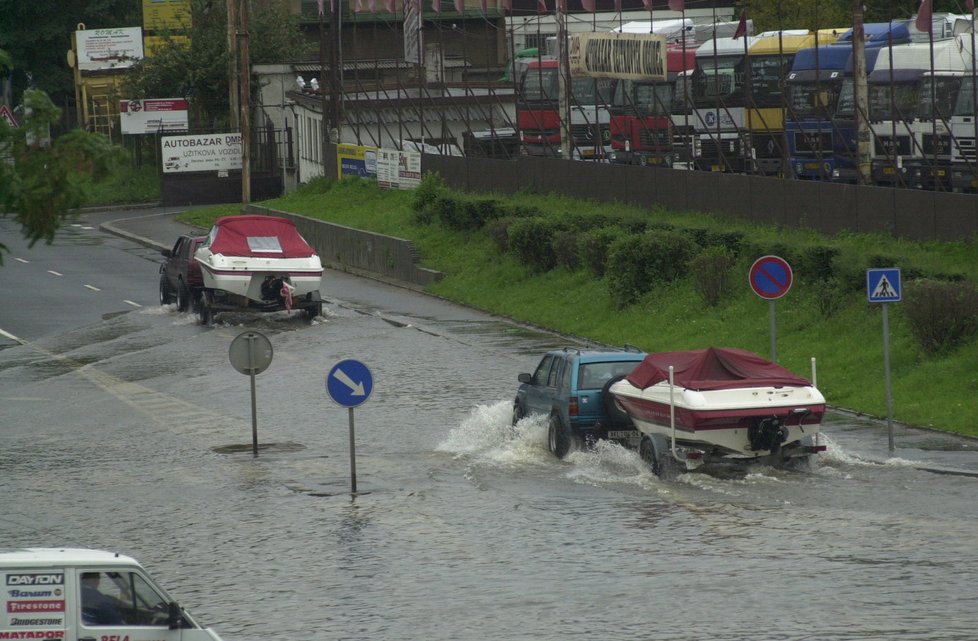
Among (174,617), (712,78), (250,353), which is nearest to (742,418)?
(250,353)

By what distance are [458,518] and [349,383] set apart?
2.55 metres

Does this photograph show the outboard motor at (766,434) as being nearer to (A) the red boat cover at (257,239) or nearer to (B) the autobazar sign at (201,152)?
(A) the red boat cover at (257,239)

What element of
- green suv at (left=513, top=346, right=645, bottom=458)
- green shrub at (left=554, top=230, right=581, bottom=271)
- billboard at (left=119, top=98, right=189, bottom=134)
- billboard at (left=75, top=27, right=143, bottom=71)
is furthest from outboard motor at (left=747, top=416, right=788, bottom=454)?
billboard at (left=75, top=27, right=143, bottom=71)

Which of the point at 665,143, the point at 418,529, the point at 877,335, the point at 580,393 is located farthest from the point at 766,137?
the point at 418,529

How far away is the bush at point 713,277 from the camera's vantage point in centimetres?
3344

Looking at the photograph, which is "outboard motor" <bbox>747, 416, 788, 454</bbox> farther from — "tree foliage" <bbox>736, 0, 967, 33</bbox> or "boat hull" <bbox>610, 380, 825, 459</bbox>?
"tree foliage" <bbox>736, 0, 967, 33</bbox>

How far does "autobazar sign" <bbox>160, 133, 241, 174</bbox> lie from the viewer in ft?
221

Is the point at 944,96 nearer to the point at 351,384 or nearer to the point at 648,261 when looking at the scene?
the point at 648,261

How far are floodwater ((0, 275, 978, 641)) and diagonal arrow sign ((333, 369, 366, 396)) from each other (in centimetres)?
125

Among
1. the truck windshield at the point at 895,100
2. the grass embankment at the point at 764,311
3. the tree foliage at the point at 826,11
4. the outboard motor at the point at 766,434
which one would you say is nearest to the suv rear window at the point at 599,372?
the outboard motor at the point at 766,434

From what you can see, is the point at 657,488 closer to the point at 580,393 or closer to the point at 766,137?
the point at 580,393

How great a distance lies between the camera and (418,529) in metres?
17.3

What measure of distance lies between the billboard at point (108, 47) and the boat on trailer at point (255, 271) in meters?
46.9

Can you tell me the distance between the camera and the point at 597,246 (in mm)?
38031
